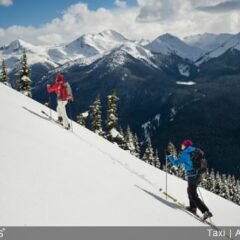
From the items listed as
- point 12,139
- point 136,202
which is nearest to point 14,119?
point 12,139

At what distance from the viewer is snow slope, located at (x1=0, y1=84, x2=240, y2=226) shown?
912 cm

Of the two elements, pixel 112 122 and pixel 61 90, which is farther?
pixel 112 122

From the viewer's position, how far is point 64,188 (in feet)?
35.6

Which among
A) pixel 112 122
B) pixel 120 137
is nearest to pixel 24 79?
pixel 112 122

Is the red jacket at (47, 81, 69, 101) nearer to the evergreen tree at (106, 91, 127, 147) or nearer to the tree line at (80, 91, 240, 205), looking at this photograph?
the tree line at (80, 91, 240, 205)

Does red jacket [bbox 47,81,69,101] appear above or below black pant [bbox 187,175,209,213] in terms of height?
above

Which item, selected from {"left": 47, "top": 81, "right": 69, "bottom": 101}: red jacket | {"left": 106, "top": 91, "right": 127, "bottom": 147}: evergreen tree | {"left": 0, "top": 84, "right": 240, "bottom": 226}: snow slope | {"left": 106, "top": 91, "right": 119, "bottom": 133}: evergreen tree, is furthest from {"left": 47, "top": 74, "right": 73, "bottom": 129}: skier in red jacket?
{"left": 106, "top": 91, "right": 119, "bottom": 133}: evergreen tree

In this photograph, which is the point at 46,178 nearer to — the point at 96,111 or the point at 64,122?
the point at 64,122

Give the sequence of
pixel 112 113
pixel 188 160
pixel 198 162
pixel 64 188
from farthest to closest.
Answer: pixel 112 113, pixel 188 160, pixel 198 162, pixel 64 188

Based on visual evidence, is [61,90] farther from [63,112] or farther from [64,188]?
[64,188]
